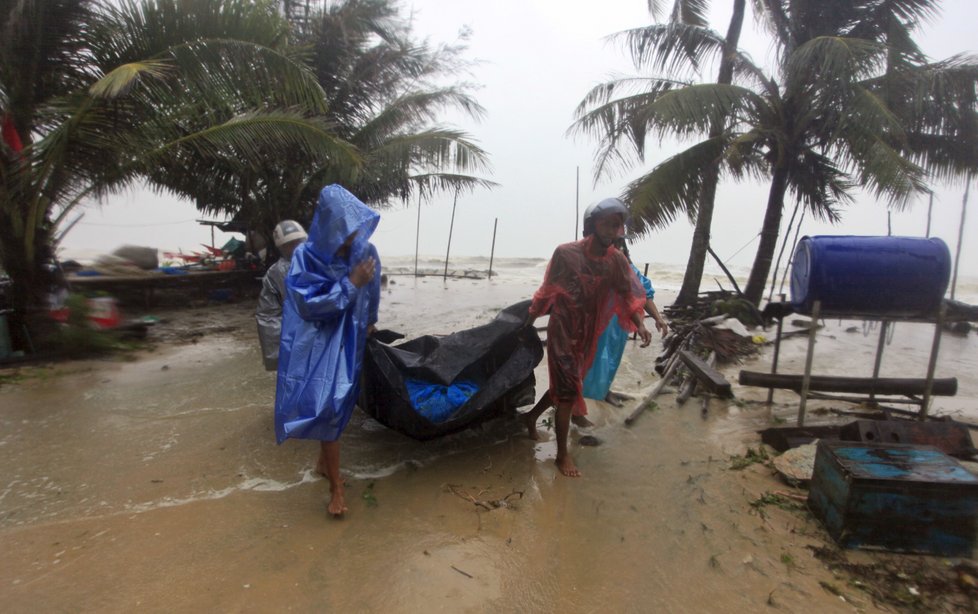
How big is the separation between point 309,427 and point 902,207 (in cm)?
803

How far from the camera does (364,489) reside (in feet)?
10.2

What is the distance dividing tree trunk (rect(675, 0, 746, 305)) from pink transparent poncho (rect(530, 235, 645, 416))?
5676 mm

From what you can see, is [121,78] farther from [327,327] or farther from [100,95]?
[327,327]

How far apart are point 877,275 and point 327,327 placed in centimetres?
376

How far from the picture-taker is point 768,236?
991 cm

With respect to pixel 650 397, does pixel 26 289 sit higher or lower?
higher

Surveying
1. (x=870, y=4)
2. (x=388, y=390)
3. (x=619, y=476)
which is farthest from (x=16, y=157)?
(x=870, y=4)

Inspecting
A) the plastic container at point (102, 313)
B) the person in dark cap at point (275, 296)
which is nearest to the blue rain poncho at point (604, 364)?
the person in dark cap at point (275, 296)

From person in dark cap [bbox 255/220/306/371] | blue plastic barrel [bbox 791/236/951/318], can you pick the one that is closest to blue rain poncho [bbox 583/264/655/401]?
blue plastic barrel [bbox 791/236/951/318]

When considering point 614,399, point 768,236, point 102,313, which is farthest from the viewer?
point 768,236

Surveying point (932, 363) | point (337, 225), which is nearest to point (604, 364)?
point (337, 225)

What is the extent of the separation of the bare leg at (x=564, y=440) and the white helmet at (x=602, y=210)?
1146mm

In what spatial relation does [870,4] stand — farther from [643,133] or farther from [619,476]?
[619,476]

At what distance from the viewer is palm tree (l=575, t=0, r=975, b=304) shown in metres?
6.88
